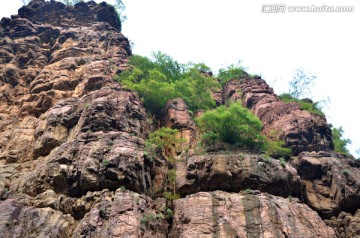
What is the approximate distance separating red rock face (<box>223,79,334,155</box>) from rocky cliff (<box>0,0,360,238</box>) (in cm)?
12

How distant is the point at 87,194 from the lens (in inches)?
824

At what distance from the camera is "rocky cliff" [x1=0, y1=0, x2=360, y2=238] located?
19.9 metres

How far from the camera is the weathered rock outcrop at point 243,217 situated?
65.5 feet

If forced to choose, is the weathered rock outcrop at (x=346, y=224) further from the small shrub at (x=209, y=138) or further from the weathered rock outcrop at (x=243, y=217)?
the small shrub at (x=209, y=138)

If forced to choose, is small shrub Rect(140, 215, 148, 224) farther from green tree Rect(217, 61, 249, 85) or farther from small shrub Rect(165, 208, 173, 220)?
green tree Rect(217, 61, 249, 85)

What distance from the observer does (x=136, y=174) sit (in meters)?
22.0

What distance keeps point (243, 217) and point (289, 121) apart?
1346 centimetres

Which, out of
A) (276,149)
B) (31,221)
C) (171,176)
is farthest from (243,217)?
(31,221)

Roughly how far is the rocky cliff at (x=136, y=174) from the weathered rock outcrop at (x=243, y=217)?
2.5 inches

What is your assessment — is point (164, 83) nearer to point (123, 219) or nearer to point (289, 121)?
point (289, 121)

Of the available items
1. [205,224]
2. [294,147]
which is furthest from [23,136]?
[294,147]

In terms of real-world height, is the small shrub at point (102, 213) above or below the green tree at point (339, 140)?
below

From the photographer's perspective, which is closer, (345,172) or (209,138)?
(345,172)

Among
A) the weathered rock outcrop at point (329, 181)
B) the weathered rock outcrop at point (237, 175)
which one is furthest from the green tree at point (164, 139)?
the weathered rock outcrop at point (329, 181)
